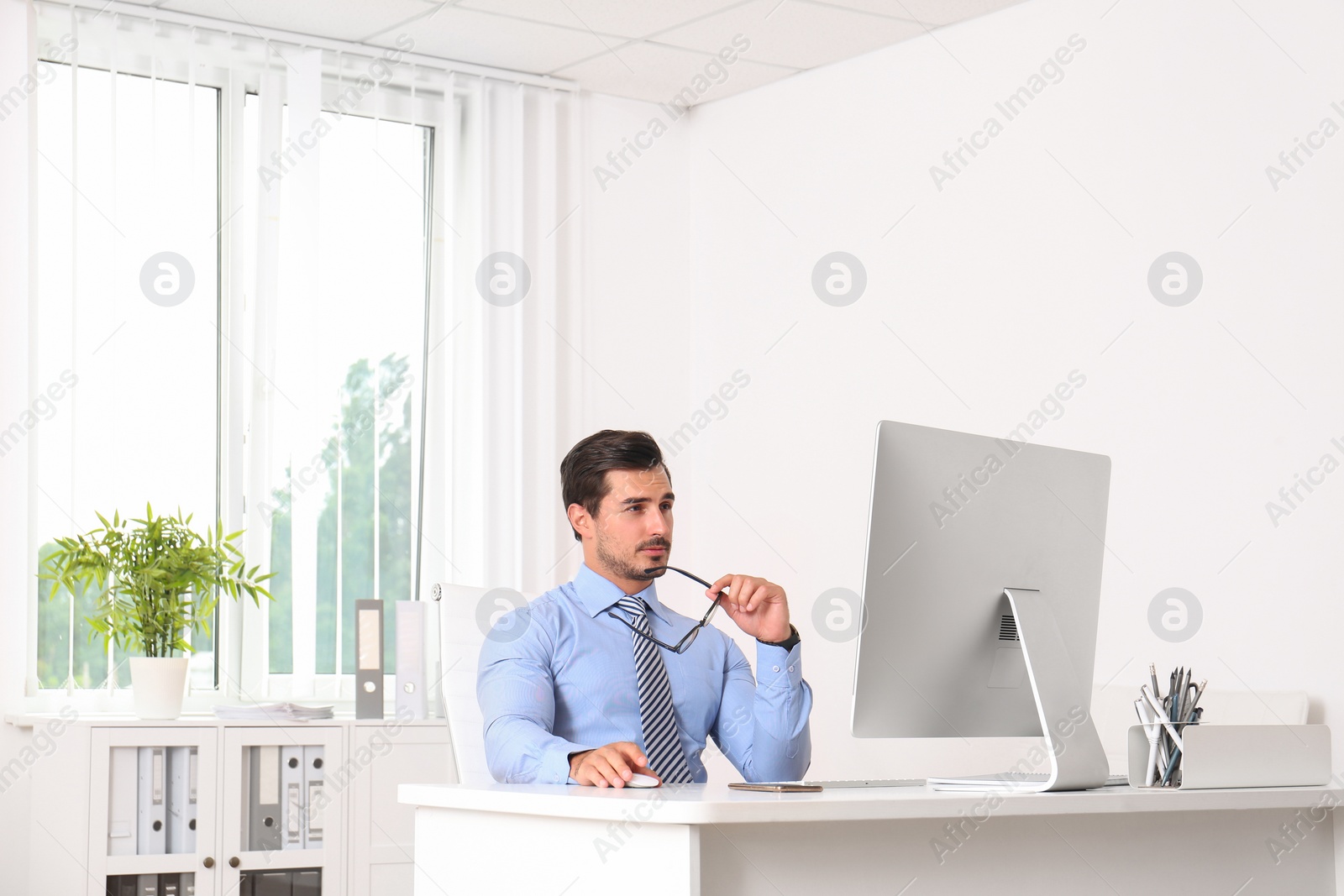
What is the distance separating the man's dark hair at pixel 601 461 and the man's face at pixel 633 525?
0.01 meters

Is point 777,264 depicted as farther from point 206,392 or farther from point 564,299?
point 206,392

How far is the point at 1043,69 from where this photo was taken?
3.85 meters

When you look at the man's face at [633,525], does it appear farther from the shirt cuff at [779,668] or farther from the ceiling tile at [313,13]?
the ceiling tile at [313,13]

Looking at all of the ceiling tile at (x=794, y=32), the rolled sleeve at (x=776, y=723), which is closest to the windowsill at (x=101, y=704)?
the rolled sleeve at (x=776, y=723)

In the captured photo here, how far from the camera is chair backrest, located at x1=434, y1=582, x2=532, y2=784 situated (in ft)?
8.19

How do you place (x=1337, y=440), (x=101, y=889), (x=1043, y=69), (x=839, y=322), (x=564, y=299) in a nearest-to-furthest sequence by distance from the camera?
(x=1337, y=440) < (x=101, y=889) < (x=1043, y=69) < (x=839, y=322) < (x=564, y=299)

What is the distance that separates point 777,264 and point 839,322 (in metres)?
0.36

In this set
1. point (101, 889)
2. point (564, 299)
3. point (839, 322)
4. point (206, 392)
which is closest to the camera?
point (101, 889)

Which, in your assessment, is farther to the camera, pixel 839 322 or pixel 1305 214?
pixel 839 322

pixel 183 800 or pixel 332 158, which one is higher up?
pixel 332 158

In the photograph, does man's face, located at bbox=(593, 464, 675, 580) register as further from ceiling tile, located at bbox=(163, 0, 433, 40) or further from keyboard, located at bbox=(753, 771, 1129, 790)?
ceiling tile, located at bbox=(163, 0, 433, 40)

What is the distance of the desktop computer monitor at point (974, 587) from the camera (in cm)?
182

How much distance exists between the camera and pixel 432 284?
4512mm

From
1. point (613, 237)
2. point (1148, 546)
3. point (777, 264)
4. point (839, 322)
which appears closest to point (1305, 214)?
point (1148, 546)
